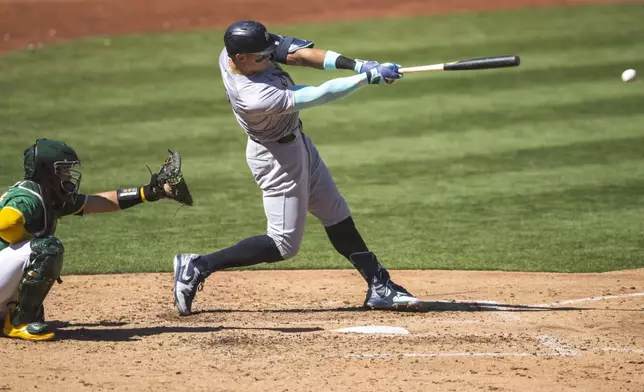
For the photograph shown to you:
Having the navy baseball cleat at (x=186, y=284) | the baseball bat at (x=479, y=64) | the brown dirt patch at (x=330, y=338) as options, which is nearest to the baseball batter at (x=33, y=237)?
the brown dirt patch at (x=330, y=338)

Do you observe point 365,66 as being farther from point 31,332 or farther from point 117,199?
point 31,332

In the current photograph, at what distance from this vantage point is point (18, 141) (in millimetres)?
11219

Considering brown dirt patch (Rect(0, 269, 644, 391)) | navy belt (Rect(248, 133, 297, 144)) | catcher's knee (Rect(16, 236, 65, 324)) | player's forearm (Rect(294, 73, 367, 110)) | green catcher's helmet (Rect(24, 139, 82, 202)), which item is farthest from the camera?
navy belt (Rect(248, 133, 297, 144))

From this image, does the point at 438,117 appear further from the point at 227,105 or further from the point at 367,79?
the point at 367,79

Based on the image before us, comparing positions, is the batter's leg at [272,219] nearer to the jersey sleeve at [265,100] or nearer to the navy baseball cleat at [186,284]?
the navy baseball cleat at [186,284]

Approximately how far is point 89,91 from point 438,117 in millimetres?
4467

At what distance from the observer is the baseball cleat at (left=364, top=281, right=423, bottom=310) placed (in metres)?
6.29

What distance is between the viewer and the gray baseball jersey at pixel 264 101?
5.71m

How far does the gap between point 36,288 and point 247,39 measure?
176 cm

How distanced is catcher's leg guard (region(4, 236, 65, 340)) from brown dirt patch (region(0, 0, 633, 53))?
1095 cm

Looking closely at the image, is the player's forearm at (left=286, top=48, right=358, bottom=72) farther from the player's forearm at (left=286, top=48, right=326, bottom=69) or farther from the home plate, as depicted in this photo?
the home plate

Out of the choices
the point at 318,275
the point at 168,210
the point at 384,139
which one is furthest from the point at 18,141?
the point at 318,275

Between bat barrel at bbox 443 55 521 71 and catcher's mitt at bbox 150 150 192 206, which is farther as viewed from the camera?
bat barrel at bbox 443 55 521 71

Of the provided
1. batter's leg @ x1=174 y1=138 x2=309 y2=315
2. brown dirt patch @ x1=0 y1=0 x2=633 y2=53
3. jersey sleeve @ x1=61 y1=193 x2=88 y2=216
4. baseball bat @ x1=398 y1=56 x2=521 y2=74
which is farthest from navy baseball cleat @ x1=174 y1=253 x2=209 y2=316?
brown dirt patch @ x1=0 y1=0 x2=633 y2=53
